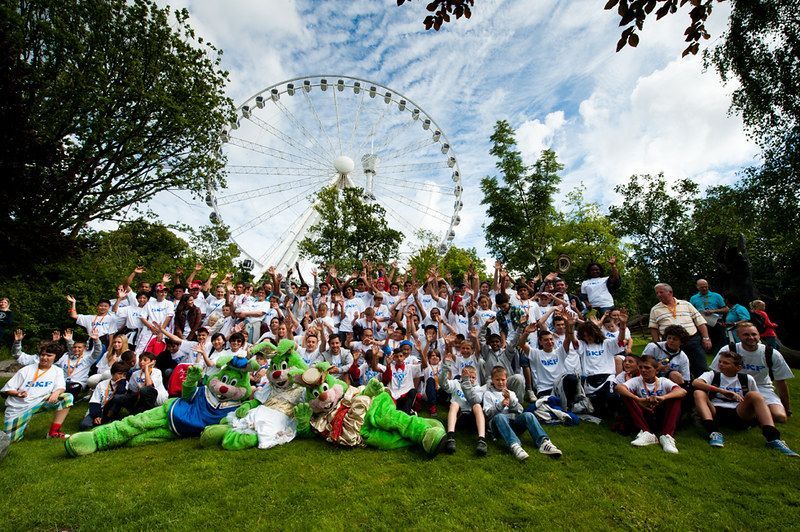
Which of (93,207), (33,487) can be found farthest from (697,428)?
(93,207)

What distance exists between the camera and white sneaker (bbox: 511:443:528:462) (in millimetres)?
3830

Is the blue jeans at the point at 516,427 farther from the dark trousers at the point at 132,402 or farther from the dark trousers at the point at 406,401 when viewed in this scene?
the dark trousers at the point at 132,402

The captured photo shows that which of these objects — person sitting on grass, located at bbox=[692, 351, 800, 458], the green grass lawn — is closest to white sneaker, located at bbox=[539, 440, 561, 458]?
the green grass lawn

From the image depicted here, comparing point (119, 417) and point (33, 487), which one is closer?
point (33, 487)

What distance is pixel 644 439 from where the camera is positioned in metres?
4.26

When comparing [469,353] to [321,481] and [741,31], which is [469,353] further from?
[741,31]

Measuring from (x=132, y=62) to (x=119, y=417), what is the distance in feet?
35.1

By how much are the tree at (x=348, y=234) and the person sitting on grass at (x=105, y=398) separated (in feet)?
45.7

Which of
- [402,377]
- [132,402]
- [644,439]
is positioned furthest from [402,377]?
[132,402]

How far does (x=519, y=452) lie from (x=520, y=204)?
62.2ft

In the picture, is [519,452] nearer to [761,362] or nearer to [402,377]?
[402,377]

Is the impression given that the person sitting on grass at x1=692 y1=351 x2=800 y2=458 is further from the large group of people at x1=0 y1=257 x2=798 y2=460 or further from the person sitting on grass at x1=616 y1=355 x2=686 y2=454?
the person sitting on grass at x1=616 y1=355 x2=686 y2=454

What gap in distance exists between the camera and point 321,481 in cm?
353

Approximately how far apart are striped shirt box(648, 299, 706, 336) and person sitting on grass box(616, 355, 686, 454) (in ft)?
4.47
